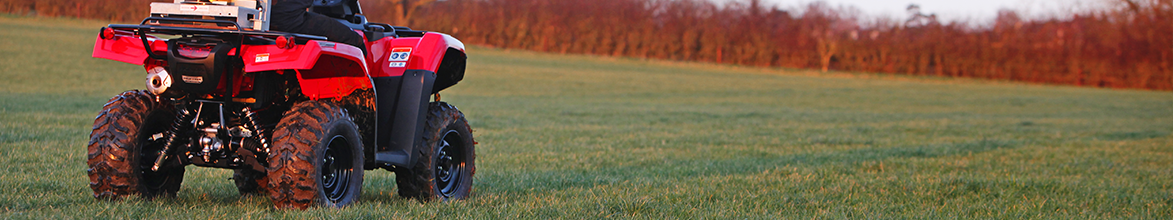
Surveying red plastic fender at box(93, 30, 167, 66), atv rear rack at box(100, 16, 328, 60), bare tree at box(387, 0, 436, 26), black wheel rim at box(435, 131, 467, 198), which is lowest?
black wheel rim at box(435, 131, 467, 198)

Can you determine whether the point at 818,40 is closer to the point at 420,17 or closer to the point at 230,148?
the point at 420,17

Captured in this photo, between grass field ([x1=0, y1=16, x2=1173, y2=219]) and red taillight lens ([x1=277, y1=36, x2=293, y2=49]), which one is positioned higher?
red taillight lens ([x1=277, y1=36, x2=293, y2=49])

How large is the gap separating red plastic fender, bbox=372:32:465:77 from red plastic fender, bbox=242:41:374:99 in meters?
0.26

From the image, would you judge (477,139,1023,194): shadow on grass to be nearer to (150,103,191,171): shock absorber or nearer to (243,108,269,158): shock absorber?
(243,108,269,158): shock absorber

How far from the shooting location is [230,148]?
12.9 feet

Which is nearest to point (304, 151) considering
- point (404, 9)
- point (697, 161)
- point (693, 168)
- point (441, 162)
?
point (441, 162)

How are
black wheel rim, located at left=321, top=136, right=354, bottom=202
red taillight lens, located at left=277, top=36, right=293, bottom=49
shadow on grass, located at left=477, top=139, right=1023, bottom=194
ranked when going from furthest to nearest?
shadow on grass, located at left=477, top=139, right=1023, bottom=194 < black wheel rim, located at left=321, top=136, right=354, bottom=202 < red taillight lens, located at left=277, top=36, right=293, bottom=49

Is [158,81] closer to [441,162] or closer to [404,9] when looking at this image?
[441,162]

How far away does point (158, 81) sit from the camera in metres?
3.79

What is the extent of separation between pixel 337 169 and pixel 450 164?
3.28ft

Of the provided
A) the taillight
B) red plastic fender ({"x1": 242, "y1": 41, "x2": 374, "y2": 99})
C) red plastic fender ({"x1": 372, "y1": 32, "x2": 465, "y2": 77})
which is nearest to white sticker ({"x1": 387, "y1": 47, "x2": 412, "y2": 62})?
red plastic fender ({"x1": 372, "y1": 32, "x2": 465, "y2": 77})

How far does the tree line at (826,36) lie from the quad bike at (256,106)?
127ft

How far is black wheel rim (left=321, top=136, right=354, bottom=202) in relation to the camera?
411cm

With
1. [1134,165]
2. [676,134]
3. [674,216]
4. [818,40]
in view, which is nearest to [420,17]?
[818,40]
